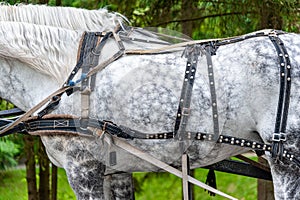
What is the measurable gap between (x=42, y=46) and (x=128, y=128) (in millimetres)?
739

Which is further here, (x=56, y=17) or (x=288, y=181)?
(x=56, y=17)

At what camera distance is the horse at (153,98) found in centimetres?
341

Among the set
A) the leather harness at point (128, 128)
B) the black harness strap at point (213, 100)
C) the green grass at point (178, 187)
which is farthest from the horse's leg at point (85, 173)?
the green grass at point (178, 187)

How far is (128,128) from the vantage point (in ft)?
11.7

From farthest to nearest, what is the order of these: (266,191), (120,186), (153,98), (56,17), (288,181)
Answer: (266,191) → (120,186) → (56,17) → (153,98) → (288,181)

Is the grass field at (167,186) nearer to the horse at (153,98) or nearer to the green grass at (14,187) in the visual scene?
the green grass at (14,187)

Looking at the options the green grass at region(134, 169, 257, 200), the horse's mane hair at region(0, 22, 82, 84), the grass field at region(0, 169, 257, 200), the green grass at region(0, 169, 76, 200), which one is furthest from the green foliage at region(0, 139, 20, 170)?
the horse's mane hair at region(0, 22, 82, 84)

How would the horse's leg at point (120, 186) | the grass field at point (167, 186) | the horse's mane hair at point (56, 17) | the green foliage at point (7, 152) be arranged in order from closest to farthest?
the horse's mane hair at point (56, 17)
the horse's leg at point (120, 186)
the green foliage at point (7, 152)
the grass field at point (167, 186)

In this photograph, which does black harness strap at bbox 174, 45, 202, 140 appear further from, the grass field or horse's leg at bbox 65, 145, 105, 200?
the grass field

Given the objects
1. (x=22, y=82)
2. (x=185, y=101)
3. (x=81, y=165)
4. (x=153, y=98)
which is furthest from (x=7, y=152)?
(x=185, y=101)

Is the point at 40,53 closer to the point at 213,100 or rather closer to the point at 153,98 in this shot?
the point at 153,98

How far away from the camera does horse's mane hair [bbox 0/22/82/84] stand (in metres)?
3.77

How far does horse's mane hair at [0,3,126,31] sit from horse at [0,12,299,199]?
9 centimetres

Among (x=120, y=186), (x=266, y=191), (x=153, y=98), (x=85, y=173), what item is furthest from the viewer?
(x=266, y=191)
